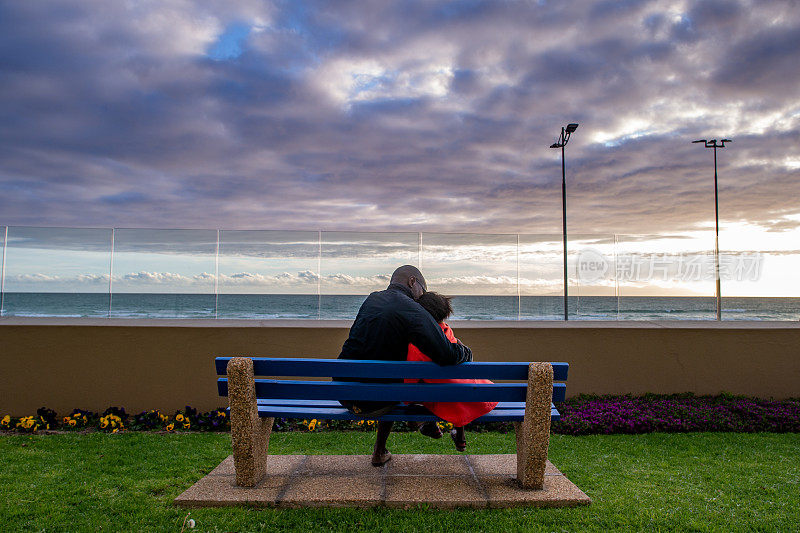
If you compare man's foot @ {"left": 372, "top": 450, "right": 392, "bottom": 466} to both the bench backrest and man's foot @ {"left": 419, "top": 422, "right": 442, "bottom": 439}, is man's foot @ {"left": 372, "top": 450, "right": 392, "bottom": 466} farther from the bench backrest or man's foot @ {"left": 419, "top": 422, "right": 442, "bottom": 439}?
the bench backrest

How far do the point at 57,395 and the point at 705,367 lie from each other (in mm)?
7026

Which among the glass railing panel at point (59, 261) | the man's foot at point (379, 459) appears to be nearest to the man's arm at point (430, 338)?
the man's foot at point (379, 459)

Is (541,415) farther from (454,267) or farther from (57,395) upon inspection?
(454,267)

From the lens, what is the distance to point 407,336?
344 cm

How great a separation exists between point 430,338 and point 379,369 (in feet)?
1.16

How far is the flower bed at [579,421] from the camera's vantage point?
548cm

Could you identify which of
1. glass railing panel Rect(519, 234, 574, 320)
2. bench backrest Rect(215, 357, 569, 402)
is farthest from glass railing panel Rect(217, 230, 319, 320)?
bench backrest Rect(215, 357, 569, 402)

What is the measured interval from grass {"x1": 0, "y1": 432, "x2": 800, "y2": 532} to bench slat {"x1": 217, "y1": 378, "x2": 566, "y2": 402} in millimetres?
631

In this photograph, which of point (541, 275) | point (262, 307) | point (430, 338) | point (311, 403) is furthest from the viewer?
point (541, 275)

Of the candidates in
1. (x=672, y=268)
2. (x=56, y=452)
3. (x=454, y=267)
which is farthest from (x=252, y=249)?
(x=672, y=268)

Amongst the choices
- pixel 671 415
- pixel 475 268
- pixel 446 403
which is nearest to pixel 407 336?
pixel 446 403

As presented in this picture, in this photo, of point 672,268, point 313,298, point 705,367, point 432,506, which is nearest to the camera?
point 432,506

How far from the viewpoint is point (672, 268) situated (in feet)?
37.3

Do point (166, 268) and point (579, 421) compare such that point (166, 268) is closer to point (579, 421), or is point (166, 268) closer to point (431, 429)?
point (431, 429)
